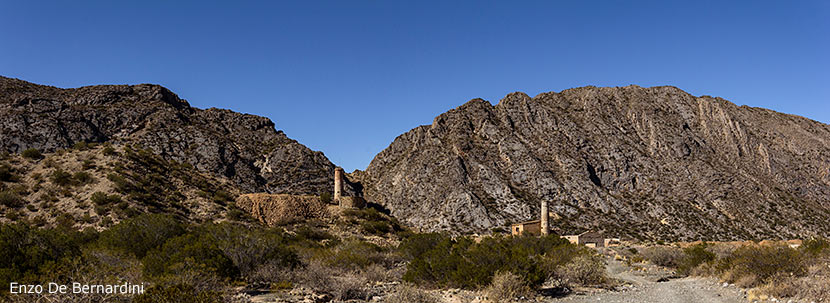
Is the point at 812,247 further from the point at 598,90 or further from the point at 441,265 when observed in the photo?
the point at 598,90

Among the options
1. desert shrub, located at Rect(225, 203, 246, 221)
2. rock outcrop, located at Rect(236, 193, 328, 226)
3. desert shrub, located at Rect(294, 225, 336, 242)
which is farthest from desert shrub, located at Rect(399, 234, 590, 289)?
rock outcrop, located at Rect(236, 193, 328, 226)

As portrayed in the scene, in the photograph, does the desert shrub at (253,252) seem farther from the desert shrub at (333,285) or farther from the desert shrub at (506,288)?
the desert shrub at (506,288)

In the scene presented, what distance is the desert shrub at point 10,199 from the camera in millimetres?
35775

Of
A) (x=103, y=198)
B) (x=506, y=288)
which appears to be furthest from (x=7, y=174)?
(x=506, y=288)

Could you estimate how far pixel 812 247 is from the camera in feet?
67.4

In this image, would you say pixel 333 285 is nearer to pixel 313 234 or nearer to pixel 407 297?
pixel 407 297

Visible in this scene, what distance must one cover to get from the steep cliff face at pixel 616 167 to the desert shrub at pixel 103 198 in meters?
42.3

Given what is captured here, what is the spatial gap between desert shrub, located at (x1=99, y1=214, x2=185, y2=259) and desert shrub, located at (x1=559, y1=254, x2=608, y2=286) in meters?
15.9

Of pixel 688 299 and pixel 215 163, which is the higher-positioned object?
pixel 215 163

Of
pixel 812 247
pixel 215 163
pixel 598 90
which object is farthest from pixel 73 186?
pixel 598 90

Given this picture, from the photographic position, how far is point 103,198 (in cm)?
3809

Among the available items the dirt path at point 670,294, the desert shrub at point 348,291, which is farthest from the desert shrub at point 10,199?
the dirt path at point 670,294

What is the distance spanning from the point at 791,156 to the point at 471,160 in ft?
184

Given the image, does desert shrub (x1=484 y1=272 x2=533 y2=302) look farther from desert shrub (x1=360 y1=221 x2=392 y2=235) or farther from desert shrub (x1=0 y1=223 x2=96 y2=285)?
desert shrub (x1=360 y1=221 x2=392 y2=235)
